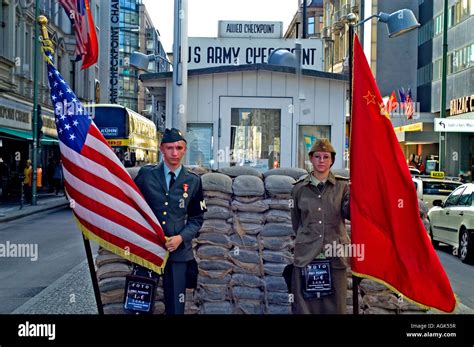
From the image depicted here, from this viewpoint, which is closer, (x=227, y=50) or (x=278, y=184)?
(x=278, y=184)

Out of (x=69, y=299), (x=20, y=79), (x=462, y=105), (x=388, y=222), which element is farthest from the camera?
(x=462, y=105)

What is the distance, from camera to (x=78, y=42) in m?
9.58

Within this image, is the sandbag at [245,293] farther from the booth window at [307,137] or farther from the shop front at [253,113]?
the booth window at [307,137]

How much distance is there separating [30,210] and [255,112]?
621 inches

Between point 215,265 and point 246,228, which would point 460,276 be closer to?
point 246,228

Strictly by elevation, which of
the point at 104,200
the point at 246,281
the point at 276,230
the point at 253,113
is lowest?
the point at 246,281

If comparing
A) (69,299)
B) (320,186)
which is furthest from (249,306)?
(69,299)

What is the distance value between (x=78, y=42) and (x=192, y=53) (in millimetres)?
2644

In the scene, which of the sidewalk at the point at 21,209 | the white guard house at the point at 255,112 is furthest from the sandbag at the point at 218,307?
the sidewalk at the point at 21,209

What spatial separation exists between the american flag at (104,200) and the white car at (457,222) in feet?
30.7

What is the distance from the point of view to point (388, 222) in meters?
4.39

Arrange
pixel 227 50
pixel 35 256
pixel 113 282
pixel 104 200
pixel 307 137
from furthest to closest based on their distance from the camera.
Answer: pixel 35 256, pixel 227 50, pixel 307 137, pixel 113 282, pixel 104 200
